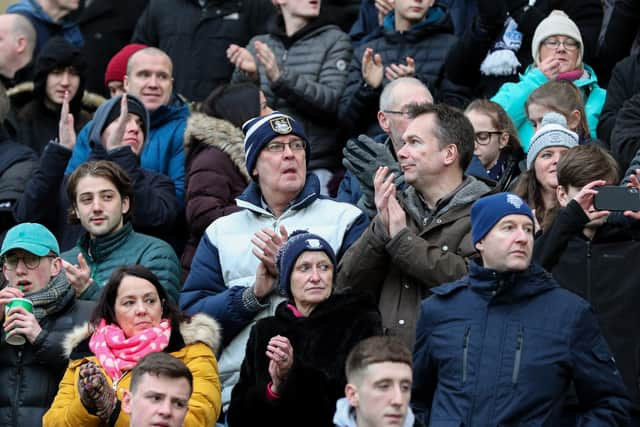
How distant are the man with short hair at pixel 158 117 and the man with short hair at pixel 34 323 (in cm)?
186

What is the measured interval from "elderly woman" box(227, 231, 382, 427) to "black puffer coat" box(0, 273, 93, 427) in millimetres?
1250

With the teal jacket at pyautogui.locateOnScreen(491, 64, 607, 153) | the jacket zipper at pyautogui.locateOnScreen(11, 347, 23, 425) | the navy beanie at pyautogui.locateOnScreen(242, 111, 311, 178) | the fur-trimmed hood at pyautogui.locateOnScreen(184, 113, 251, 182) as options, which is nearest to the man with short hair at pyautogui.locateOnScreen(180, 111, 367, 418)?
the navy beanie at pyautogui.locateOnScreen(242, 111, 311, 178)

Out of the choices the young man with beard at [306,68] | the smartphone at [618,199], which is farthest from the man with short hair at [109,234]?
the smartphone at [618,199]

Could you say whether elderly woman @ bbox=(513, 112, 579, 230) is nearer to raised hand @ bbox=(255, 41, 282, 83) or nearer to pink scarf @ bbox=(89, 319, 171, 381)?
pink scarf @ bbox=(89, 319, 171, 381)

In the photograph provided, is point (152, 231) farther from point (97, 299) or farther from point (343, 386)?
point (343, 386)

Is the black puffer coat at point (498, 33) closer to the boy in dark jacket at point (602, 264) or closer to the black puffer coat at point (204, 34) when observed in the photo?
the black puffer coat at point (204, 34)

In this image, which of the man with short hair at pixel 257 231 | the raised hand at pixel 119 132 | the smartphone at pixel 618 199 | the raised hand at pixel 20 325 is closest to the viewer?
the smartphone at pixel 618 199

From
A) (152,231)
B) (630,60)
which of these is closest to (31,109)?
(152,231)

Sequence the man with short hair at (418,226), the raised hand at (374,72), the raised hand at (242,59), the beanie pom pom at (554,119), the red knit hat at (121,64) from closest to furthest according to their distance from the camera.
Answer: the man with short hair at (418,226) < the beanie pom pom at (554,119) < the raised hand at (374,72) < the raised hand at (242,59) < the red knit hat at (121,64)

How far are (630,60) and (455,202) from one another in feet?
9.35

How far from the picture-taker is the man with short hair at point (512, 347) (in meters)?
7.45

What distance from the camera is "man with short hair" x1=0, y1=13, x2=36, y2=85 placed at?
43.2 feet

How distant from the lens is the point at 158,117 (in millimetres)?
11781

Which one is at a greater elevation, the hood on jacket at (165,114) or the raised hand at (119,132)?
the hood on jacket at (165,114)
